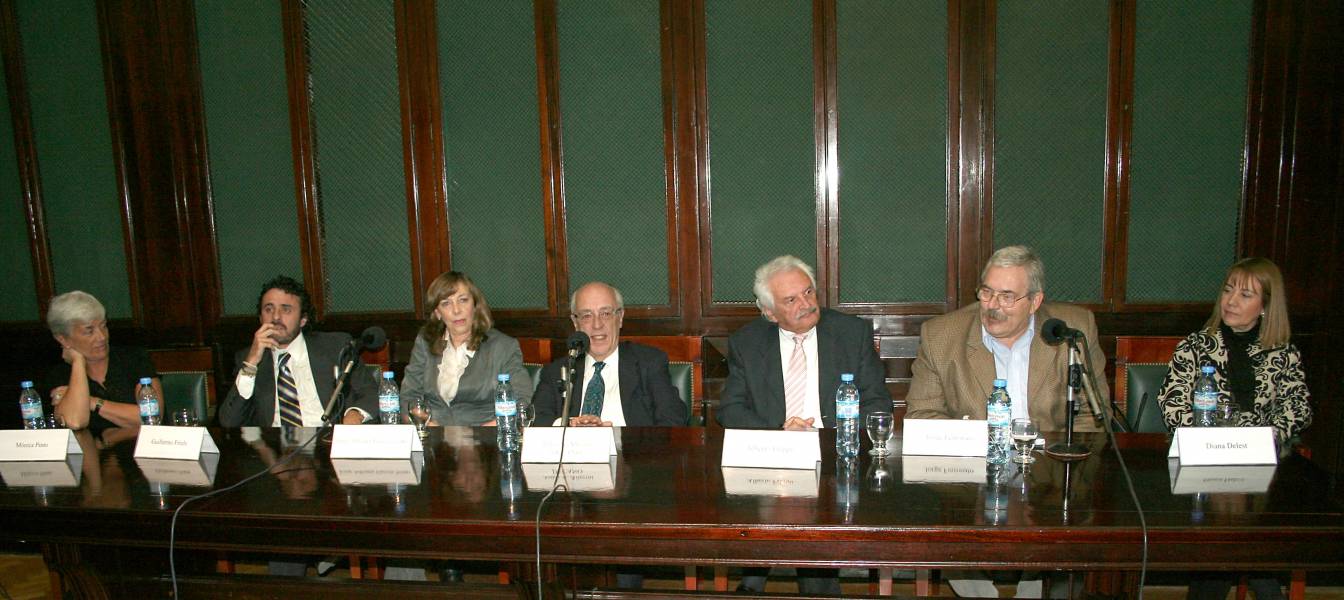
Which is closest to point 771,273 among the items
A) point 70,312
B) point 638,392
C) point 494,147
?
point 638,392

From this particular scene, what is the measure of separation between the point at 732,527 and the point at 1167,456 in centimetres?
120

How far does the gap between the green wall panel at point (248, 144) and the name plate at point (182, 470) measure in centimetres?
226

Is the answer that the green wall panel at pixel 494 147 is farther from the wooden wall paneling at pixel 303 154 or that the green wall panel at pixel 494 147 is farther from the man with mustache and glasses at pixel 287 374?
the man with mustache and glasses at pixel 287 374

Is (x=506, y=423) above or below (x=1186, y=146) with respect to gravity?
below

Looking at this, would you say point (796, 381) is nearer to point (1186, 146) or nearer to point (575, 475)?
point (575, 475)

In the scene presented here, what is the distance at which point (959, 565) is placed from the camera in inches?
58.2

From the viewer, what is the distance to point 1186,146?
3541 millimetres

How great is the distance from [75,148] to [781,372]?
4.24m

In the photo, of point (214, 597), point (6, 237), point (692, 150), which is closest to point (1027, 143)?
point (692, 150)

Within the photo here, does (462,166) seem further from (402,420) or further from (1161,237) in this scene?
(1161,237)

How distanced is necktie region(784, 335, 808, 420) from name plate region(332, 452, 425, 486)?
1352 mm

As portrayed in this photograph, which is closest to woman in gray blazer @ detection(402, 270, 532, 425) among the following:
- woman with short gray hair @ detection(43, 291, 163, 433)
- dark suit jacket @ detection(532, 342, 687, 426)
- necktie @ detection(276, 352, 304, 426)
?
dark suit jacket @ detection(532, 342, 687, 426)

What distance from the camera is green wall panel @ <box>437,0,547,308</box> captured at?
3898 millimetres

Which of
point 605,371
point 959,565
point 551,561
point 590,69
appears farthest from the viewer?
point 590,69
